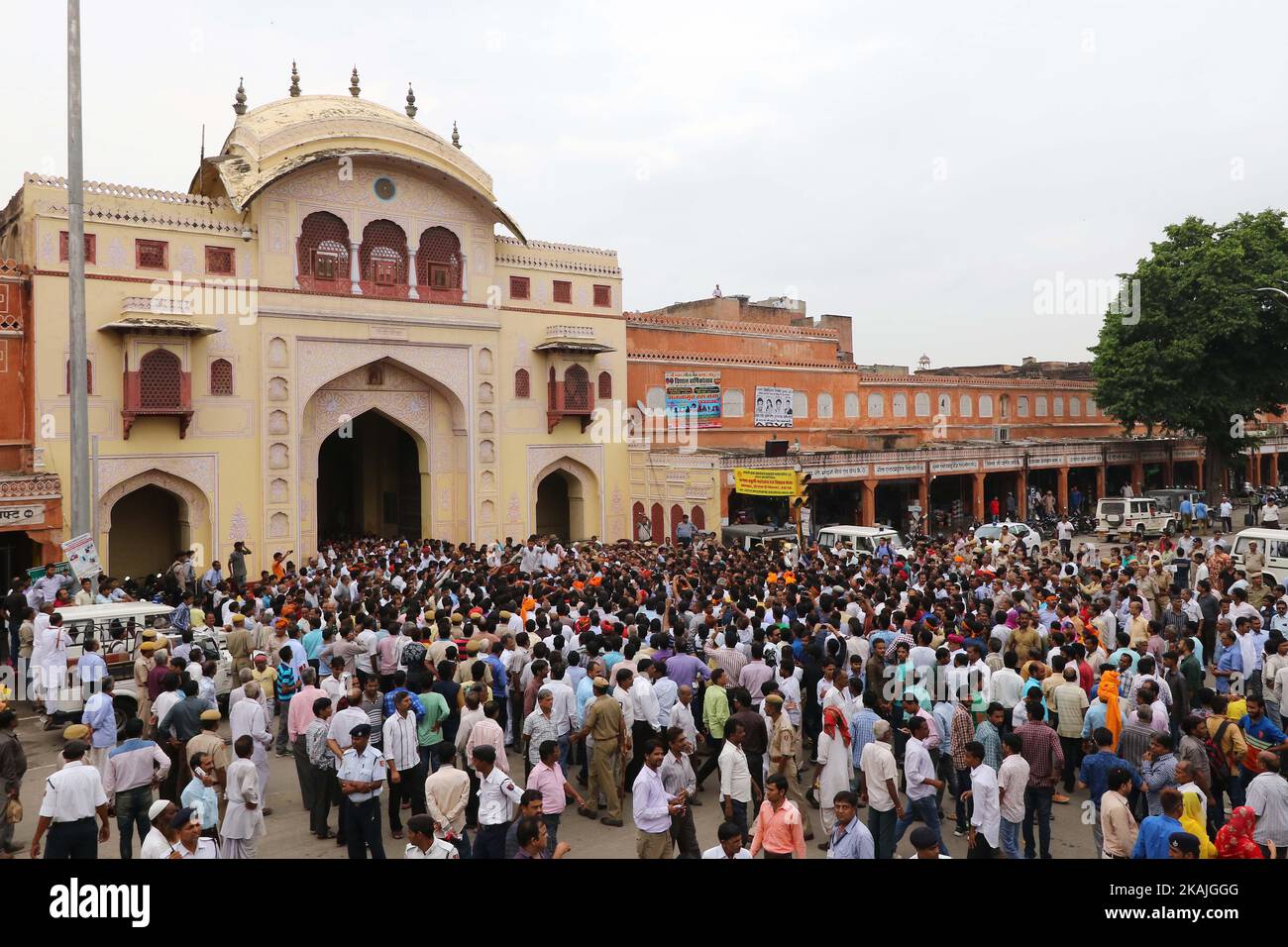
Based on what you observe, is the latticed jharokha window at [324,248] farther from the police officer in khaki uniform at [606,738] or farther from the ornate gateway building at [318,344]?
the police officer in khaki uniform at [606,738]

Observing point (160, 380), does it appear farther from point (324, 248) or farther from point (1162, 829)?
point (1162, 829)

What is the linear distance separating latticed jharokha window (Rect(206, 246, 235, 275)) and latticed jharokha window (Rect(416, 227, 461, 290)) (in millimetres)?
4547

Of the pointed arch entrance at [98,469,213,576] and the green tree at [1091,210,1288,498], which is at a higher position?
the green tree at [1091,210,1288,498]

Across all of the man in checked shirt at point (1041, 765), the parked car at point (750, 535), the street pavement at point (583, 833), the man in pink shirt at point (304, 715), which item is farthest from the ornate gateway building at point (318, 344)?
the man in checked shirt at point (1041, 765)

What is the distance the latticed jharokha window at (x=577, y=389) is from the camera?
26.8 m

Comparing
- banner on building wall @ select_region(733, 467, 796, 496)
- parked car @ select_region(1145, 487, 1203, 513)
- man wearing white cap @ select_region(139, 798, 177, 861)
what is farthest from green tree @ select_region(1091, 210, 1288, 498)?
man wearing white cap @ select_region(139, 798, 177, 861)

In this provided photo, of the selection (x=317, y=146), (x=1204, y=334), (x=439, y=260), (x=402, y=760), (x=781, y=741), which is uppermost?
(x=317, y=146)

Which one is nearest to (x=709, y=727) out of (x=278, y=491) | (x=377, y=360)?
(x=278, y=491)

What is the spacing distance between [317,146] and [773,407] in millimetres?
16734

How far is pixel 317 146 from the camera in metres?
22.4

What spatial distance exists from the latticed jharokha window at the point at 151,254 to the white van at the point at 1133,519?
26086mm

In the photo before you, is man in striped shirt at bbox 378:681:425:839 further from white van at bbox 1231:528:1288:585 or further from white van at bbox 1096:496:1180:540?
white van at bbox 1096:496:1180:540

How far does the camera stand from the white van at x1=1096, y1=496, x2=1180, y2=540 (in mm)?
27828

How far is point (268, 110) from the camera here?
24172 mm
